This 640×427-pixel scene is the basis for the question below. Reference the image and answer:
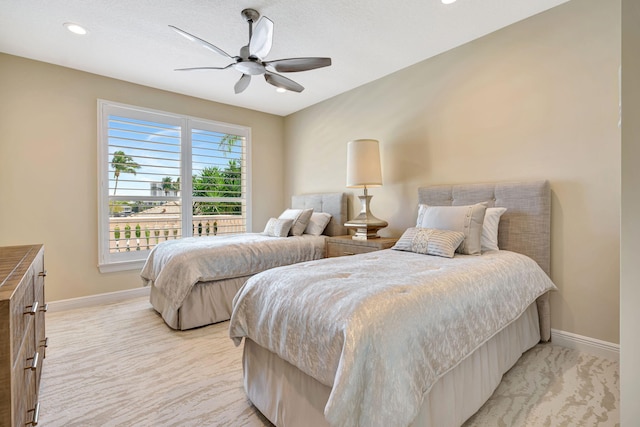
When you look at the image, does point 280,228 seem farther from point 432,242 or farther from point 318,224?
point 432,242

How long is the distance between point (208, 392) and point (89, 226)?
277cm

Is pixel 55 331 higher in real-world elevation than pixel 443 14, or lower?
lower

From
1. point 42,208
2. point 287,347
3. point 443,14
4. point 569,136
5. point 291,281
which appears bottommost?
point 287,347

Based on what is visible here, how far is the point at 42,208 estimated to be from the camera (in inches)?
127

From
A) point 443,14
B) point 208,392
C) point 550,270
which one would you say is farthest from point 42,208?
point 550,270

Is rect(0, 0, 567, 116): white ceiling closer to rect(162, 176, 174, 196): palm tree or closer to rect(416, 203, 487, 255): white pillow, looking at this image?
rect(162, 176, 174, 196): palm tree

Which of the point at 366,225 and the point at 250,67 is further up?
the point at 250,67

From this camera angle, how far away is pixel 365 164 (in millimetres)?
3201

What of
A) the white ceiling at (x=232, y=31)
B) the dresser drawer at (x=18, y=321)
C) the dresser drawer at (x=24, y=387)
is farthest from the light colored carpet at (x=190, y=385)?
the white ceiling at (x=232, y=31)

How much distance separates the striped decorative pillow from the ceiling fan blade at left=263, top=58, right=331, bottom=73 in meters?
1.56

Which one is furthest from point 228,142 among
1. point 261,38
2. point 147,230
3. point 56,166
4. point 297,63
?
point 261,38

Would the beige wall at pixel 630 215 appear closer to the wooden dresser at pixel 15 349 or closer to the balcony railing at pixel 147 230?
the wooden dresser at pixel 15 349

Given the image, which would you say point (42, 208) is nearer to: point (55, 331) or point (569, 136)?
point (55, 331)

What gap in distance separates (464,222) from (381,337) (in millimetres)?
1601
